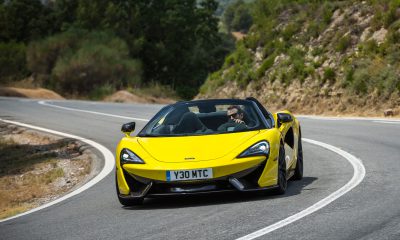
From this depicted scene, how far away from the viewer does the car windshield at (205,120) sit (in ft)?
31.7

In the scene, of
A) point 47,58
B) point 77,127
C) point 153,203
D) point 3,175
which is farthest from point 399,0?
point 47,58

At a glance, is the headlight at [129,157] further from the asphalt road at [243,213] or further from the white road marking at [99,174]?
the white road marking at [99,174]

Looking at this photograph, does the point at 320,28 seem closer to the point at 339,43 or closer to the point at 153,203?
the point at 339,43

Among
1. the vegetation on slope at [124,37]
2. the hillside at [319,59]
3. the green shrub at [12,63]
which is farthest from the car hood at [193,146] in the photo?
the vegetation on slope at [124,37]

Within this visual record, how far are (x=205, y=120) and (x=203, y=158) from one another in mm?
1750

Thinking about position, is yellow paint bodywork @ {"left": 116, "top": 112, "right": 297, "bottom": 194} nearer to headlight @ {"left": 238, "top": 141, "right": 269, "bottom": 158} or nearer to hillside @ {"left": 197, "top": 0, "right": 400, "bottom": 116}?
headlight @ {"left": 238, "top": 141, "right": 269, "bottom": 158}

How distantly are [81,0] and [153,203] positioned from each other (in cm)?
7505

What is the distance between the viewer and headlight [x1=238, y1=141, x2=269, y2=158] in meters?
8.64

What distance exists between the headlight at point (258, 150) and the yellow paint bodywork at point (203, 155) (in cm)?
4

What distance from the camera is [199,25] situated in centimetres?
8612

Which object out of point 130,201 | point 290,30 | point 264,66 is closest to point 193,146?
point 130,201

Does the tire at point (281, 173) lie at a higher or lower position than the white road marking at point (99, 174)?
higher

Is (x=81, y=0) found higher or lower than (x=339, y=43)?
higher

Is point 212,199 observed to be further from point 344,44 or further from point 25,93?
point 25,93
